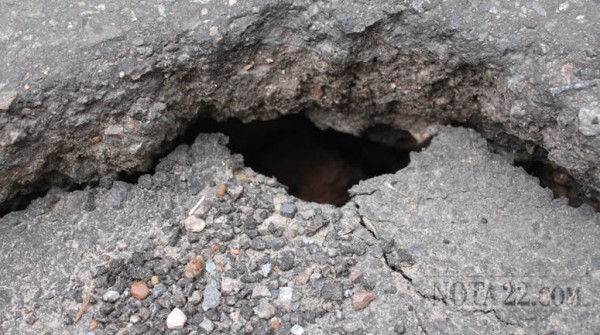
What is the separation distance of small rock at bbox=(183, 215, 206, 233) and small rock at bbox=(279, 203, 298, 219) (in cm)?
21

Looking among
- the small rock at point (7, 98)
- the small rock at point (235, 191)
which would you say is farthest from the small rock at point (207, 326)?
the small rock at point (7, 98)

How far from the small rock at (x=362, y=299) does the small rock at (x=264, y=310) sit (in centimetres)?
20

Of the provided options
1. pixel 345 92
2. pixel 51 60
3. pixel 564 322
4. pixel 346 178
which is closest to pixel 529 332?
pixel 564 322

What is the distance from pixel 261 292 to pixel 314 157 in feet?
3.45

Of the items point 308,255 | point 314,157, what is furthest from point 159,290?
point 314,157

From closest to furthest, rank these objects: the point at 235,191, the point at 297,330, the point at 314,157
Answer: the point at 297,330 < the point at 235,191 < the point at 314,157

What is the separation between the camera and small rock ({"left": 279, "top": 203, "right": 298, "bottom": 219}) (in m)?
1.71

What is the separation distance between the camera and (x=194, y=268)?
1617mm

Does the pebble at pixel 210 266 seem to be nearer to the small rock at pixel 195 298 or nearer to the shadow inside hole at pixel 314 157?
the small rock at pixel 195 298

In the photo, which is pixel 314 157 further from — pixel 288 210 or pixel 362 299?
pixel 362 299

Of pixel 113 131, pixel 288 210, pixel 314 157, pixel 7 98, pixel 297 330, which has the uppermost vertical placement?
pixel 7 98

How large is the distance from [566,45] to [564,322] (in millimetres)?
674

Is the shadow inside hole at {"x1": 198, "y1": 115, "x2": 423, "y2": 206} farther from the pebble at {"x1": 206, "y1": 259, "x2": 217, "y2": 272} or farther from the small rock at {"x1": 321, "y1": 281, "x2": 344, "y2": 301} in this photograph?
the small rock at {"x1": 321, "y1": 281, "x2": 344, "y2": 301}

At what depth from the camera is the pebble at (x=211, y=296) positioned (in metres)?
1.57
